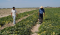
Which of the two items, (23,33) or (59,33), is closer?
(59,33)

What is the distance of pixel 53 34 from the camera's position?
4270 millimetres

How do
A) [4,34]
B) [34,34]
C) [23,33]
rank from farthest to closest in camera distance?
1. [34,34]
2. [23,33]
3. [4,34]

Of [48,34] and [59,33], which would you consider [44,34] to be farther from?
[59,33]

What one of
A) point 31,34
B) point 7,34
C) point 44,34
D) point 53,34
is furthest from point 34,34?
point 7,34

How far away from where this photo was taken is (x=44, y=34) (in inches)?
174

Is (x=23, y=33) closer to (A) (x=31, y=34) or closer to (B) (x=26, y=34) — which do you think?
(B) (x=26, y=34)

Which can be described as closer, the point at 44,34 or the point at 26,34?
the point at 44,34

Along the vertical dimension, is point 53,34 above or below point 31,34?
above

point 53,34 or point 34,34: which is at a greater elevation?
point 53,34

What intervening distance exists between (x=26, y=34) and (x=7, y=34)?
1266 millimetres

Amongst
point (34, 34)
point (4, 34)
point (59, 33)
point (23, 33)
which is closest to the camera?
point (4, 34)

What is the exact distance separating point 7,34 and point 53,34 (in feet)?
7.99

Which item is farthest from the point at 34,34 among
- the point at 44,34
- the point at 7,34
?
the point at 7,34

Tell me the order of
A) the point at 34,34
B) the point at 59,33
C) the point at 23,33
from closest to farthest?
1. the point at 59,33
2. the point at 23,33
3. the point at 34,34
